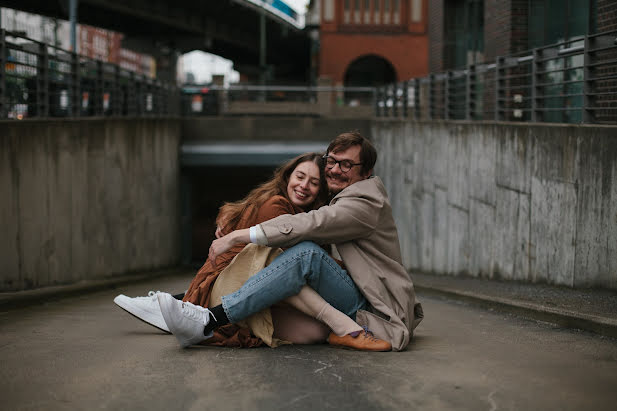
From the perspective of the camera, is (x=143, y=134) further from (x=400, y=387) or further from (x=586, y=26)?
(x=400, y=387)

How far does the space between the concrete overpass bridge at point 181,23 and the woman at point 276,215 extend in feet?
68.8

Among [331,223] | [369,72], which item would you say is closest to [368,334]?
[331,223]

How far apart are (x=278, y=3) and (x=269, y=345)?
42.9m

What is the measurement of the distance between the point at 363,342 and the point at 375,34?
41.4m

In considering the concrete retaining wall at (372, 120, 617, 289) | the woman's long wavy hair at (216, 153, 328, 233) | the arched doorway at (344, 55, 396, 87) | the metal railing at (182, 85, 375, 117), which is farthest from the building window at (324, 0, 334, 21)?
the woman's long wavy hair at (216, 153, 328, 233)

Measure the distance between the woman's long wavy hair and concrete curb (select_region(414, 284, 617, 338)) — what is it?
7.22 feet

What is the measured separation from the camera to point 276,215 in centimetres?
494

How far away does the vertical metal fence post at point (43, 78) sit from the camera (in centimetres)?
1073

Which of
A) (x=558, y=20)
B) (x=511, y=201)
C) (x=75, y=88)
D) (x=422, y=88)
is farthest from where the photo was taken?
(x=422, y=88)

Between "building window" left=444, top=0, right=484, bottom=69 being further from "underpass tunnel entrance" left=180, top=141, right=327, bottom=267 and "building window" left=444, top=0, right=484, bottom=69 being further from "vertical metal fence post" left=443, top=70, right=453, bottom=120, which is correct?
"underpass tunnel entrance" left=180, top=141, right=327, bottom=267

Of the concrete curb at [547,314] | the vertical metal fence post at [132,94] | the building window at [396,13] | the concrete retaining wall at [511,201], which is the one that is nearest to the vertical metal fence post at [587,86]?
the concrete retaining wall at [511,201]

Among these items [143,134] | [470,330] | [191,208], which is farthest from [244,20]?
[470,330]

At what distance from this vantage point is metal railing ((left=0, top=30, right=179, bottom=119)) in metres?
9.87

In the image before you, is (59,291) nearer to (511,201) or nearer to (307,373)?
(511,201)
